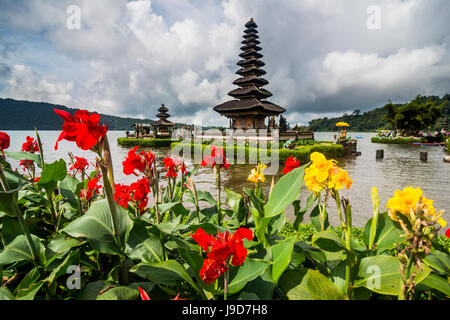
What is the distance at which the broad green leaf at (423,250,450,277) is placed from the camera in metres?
0.97

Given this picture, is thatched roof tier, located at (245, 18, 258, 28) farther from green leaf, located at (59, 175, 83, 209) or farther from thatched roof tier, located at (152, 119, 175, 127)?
green leaf, located at (59, 175, 83, 209)

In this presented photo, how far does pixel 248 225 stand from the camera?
1.61 m

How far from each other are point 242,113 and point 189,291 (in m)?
23.1

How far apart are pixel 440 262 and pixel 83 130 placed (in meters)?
1.70

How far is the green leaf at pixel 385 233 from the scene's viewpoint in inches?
43.4

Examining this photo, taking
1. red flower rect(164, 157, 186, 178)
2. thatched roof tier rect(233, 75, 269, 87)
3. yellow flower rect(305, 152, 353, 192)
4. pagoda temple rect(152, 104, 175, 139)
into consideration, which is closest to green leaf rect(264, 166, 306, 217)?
yellow flower rect(305, 152, 353, 192)

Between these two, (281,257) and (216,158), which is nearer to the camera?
(281,257)

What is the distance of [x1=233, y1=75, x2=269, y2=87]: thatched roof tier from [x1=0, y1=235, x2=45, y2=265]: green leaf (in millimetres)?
26202

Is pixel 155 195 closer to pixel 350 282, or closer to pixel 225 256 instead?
pixel 225 256

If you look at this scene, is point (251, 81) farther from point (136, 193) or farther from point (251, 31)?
point (136, 193)

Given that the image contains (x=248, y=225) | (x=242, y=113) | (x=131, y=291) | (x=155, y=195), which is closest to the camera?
(x=131, y=291)

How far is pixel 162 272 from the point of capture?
0.87 m

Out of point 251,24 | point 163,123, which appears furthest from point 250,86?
point 163,123
